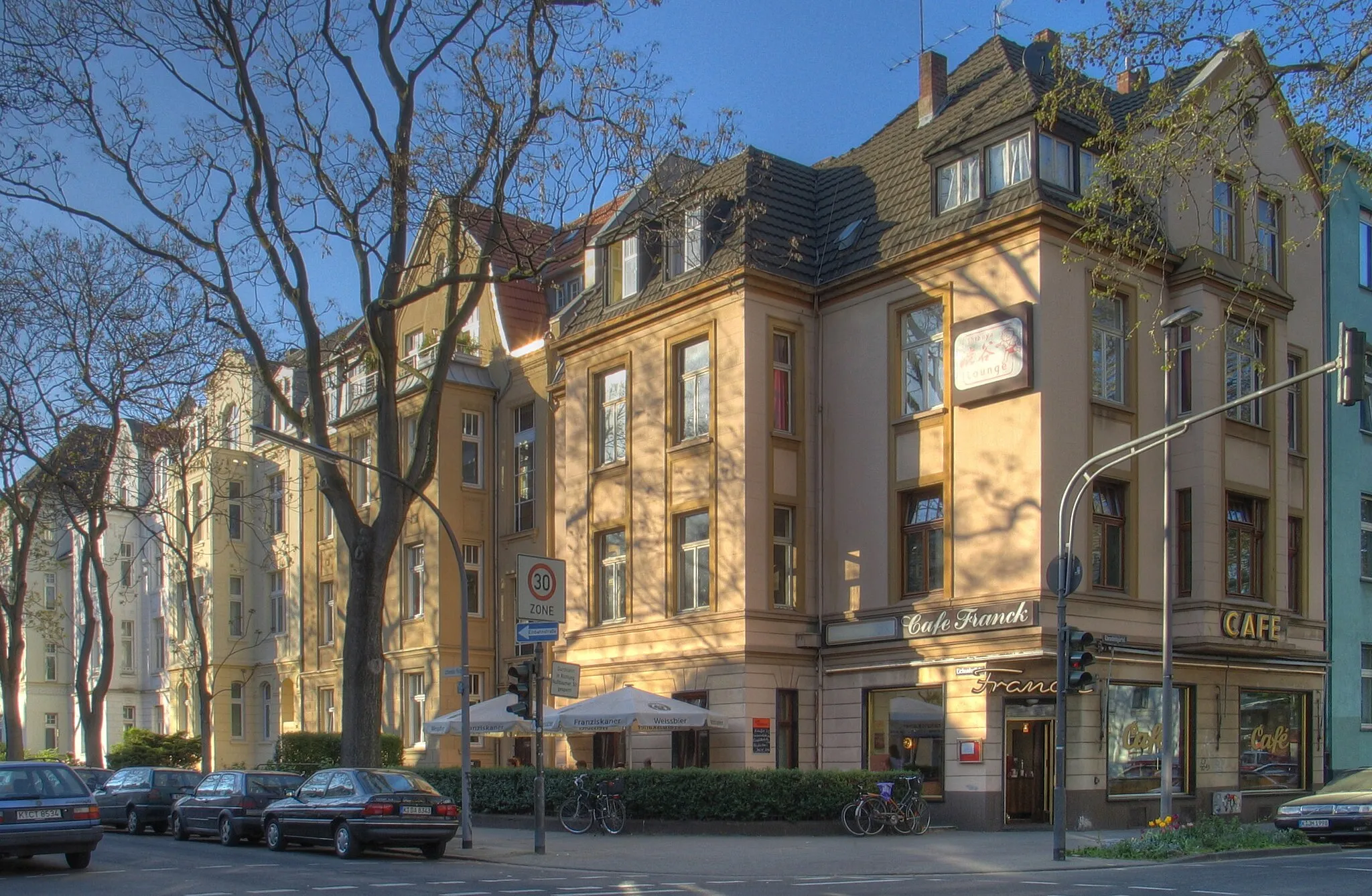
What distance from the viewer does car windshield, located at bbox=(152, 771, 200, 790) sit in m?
28.3

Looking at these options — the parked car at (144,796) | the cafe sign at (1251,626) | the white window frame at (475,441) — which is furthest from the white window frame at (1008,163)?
the parked car at (144,796)

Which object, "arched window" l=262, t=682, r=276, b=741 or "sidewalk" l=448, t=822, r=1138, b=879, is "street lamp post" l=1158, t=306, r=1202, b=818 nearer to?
"sidewalk" l=448, t=822, r=1138, b=879

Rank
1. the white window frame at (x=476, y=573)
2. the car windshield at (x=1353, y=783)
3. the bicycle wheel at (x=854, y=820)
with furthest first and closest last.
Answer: the white window frame at (x=476, y=573) < the bicycle wheel at (x=854, y=820) < the car windshield at (x=1353, y=783)

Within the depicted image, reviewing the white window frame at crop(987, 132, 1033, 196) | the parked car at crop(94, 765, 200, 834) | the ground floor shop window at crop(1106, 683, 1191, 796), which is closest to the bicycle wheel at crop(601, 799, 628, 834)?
the parked car at crop(94, 765, 200, 834)

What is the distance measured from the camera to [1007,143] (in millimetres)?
25953

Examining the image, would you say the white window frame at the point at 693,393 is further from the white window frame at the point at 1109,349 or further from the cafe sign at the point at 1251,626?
the cafe sign at the point at 1251,626

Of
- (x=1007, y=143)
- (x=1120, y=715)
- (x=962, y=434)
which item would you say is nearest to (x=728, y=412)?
(x=962, y=434)

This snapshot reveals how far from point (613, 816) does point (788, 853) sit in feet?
17.5

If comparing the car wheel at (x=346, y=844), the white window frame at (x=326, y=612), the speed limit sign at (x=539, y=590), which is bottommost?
the car wheel at (x=346, y=844)

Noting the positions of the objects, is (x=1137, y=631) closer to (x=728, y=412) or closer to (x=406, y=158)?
(x=728, y=412)

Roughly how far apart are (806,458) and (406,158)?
32.9 ft

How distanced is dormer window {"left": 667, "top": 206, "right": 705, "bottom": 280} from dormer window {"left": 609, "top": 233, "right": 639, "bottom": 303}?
1189 mm

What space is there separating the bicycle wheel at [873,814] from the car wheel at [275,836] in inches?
363

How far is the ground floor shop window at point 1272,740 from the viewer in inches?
1091
